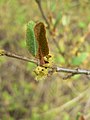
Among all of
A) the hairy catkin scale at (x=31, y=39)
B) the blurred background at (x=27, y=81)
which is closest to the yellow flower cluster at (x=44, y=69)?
the hairy catkin scale at (x=31, y=39)

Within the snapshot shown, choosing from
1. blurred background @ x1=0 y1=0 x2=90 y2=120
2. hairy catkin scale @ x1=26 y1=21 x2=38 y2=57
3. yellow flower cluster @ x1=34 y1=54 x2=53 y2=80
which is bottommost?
yellow flower cluster @ x1=34 y1=54 x2=53 y2=80

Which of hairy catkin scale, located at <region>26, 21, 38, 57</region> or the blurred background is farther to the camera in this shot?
the blurred background

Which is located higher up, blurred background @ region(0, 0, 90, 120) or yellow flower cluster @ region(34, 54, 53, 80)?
blurred background @ region(0, 0, 90, 120)

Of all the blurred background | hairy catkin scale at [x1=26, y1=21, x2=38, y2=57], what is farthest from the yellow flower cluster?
the blurred background

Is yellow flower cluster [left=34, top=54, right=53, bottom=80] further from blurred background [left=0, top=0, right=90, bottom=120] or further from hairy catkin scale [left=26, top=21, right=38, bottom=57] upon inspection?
blurred background [left=0, top=0, right=90, bottom=120]

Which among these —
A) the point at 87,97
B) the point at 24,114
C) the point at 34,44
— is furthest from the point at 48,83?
the point at 34,44

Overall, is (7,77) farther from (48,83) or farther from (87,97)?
(87,97)

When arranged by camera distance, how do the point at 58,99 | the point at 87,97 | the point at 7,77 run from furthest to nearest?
the point at 7,77 → the point at 58,99 → the point at 87,97

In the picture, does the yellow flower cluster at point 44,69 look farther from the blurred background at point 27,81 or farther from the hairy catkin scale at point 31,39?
the blurred background at point 27,81

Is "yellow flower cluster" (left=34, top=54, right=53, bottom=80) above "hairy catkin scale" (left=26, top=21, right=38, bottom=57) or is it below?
below
